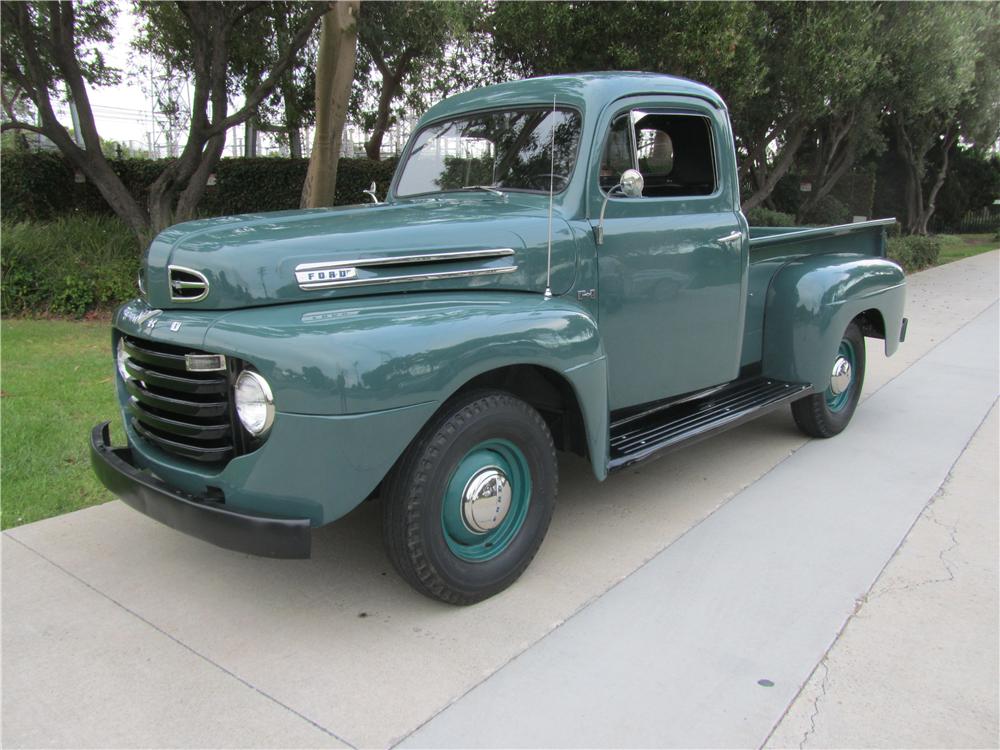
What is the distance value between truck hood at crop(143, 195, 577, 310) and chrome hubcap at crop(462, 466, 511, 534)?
743mm

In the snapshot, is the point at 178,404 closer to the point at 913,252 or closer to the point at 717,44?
the point at 717,44

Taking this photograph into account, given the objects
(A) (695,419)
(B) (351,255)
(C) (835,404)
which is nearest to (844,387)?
(C) (835,404)

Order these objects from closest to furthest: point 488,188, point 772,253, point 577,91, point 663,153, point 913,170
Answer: point 577,91, point 488,188, point 663,153, point 772,253, point 913,170

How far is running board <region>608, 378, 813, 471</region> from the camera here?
354cm

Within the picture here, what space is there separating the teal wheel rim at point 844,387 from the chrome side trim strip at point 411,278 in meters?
2.91

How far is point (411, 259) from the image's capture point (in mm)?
2867

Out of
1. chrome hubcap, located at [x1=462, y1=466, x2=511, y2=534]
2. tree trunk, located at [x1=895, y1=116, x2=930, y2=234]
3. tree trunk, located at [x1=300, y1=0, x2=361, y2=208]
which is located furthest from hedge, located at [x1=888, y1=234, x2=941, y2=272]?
chrome hubcap, located at [x1=462, y1=466, x2=511, y2=534]

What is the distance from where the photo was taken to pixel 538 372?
315 centimetres

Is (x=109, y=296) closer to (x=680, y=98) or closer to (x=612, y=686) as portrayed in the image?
(x=680, y=98)

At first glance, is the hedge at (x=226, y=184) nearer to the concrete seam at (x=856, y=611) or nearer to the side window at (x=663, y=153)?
the side window at (x=663, y=153)

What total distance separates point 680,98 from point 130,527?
342 centimetres

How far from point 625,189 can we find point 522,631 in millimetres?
1883

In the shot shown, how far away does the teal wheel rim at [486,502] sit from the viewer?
112 inches

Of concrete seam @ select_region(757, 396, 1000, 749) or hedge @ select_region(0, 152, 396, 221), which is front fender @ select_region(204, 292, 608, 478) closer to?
concrete seam @ select_region(757, 396, 1000, 749)
